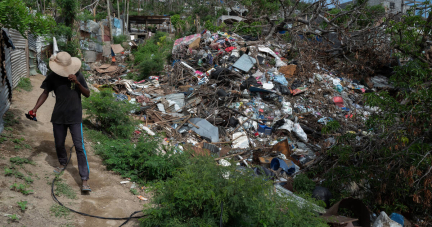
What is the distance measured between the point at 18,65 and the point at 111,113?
3.51m

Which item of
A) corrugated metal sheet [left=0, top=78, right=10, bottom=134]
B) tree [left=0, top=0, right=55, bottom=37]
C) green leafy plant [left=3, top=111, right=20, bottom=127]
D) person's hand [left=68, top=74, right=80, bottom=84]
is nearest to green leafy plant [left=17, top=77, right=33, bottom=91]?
corrugated metal sheet [left=0, top=78, right=10, bottom=134]

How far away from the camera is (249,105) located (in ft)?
28.9

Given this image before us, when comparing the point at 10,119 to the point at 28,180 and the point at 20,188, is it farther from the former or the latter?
the point at 20,188

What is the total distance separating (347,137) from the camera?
17.8 feet

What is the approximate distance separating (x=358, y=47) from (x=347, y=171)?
6.99m

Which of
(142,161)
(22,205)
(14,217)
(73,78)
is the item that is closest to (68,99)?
(73,78)

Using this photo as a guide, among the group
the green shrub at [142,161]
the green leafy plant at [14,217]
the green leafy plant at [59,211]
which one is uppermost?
the green leafy plant at [14,217]

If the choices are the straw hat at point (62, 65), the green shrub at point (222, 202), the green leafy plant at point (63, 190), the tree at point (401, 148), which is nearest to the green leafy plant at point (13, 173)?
the green leafy plant at point (63, 190)

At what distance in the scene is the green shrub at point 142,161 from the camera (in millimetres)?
4469

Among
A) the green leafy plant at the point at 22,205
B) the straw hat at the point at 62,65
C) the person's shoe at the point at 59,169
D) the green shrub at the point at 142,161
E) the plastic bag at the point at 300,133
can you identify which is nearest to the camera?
the green leafy plant at the point at 22,205

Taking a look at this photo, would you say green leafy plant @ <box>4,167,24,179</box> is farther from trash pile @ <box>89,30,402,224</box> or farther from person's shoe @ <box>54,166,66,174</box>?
trash pile @ <box>89,30,402,224</box>

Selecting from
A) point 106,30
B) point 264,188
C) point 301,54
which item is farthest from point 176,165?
point 106,30

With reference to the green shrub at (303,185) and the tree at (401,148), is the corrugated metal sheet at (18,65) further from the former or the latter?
the tree at (401,148)

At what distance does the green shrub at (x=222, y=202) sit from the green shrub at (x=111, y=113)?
3.19 m
